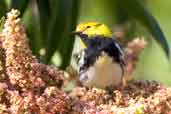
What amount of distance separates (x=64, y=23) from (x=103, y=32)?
0.72ft

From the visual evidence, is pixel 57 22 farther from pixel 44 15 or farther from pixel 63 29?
pixel 44 15

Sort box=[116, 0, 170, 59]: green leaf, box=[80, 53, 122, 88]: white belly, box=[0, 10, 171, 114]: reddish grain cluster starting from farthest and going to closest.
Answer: box=[116, 0, 170, 59]: green leaf
box=[80, 53, 122, 88]: white belly
box=[0, 10, 171, 114]: reddish grain cluster

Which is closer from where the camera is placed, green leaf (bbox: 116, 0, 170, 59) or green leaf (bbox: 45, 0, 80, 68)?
green leaf (bbox: 45, 0, 80, 68)

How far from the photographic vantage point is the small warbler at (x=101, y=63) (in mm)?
3326

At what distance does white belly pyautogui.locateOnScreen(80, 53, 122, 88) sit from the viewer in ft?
10.9

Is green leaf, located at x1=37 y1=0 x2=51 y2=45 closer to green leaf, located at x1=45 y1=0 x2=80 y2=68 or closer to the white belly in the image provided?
green leaf, located at x1=45 y1=0 x2=80 y2=68

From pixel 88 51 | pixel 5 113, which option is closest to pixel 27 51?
pixel 5 113

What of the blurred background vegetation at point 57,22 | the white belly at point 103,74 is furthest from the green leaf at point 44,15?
the white belly at point 103,74

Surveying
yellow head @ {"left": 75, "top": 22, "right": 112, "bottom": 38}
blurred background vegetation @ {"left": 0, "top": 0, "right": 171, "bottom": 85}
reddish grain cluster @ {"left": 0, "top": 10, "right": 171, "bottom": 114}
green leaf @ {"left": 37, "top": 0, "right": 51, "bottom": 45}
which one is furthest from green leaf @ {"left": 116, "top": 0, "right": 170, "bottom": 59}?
reddish grain cluster @ {"left": 0, "top": 10, "right": 171, "bottom": 114}

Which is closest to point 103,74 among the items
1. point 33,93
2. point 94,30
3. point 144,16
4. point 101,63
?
point 101,63

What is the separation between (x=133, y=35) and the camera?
4727mm

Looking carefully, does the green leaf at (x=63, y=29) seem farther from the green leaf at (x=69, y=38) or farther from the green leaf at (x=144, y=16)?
the green leaf at (x=144, y=16)

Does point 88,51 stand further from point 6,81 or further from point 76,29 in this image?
point 6,81

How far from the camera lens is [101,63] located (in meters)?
3.32
